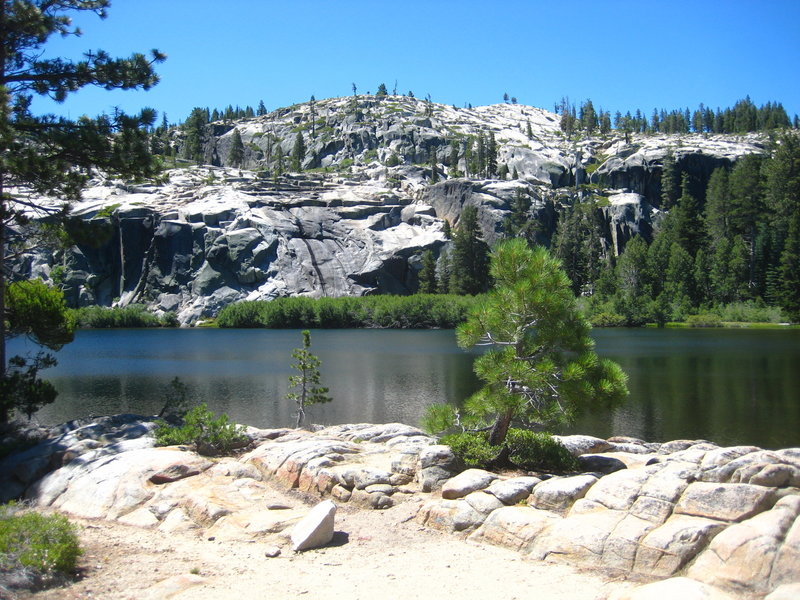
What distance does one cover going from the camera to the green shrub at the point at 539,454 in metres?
12.3

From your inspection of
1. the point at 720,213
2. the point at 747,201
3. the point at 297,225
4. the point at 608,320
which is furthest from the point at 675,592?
the point at 297,225

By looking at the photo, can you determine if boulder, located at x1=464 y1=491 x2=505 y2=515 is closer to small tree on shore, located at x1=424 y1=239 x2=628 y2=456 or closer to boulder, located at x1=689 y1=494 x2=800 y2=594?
small tree on shore, located at x1=424 y1=239 x2=628 y2=456

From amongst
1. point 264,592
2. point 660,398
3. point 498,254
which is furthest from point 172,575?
point 660,398

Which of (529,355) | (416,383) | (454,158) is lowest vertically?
(416,383)

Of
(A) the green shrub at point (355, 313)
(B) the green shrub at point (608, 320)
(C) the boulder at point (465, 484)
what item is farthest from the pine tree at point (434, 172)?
(C) the boulder at point (465, 484)

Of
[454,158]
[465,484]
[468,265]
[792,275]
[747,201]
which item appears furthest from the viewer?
[454,158]

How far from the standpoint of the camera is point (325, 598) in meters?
7.22

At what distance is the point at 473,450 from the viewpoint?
1202cm

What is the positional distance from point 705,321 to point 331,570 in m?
99.2

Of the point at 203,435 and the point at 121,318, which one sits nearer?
the point at 203,435

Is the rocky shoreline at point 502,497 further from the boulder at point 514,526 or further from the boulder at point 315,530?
the boulder at point 315,530

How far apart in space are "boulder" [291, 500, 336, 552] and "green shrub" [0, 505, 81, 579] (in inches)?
116

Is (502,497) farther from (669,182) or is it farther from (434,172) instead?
(669,182)

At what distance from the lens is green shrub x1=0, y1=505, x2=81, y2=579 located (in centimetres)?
742
